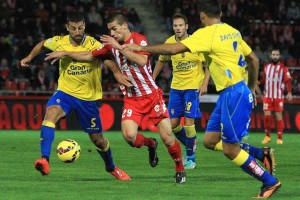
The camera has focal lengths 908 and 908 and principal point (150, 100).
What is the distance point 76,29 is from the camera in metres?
11.9

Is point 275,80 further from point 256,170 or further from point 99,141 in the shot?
point 256,170

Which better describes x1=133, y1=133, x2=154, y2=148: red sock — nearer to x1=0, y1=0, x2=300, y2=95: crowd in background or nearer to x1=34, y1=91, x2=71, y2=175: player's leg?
x1=34, y1=91, x2=71, y2=175: player's leg

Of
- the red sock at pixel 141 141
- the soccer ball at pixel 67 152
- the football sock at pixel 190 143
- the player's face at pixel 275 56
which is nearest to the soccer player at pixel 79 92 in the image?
the soccer ball at pixel 67 152

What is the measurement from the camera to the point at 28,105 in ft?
79.1

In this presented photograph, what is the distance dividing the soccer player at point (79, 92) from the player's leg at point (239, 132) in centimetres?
235

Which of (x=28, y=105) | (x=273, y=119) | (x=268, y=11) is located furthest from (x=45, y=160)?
(x=268, y=11)

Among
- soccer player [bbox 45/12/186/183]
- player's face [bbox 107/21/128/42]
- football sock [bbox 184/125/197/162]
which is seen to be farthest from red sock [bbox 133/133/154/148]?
football sock [bbox 184/125/197/162]

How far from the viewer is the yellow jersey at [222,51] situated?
31.4 ft

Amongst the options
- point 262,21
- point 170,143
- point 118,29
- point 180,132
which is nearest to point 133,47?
point 118,29

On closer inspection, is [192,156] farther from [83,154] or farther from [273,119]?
[273,119]

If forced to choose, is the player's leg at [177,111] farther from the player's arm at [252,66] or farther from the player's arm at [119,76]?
the player's arm at [252,66]

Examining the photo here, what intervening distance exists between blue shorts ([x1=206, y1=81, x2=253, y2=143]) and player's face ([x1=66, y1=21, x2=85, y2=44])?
2.85m

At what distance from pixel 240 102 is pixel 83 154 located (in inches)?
270

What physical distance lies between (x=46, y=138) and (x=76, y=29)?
5.01ft
